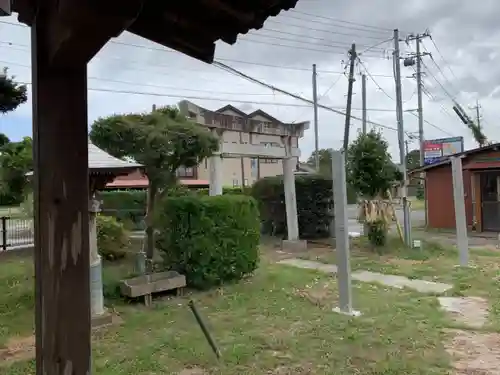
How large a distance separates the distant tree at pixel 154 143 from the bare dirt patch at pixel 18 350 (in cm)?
305

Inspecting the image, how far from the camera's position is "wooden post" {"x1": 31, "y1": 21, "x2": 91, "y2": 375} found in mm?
1965

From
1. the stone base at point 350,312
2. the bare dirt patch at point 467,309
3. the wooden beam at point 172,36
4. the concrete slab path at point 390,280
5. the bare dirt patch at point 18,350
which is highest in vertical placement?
the wooden beam at point 172,36

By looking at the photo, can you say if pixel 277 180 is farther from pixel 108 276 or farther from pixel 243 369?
pixel 243 369

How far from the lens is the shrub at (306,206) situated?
12.7 metres

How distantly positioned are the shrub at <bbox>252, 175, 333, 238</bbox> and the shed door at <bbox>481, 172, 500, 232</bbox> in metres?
5.36

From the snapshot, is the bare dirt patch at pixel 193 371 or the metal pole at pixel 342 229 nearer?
the bare dirt patch at pixel 193 371

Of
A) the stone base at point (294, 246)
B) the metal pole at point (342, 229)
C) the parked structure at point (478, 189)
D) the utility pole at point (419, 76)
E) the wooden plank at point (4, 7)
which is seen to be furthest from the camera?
the utility pole at point (419, 76)

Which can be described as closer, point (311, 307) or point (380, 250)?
point (311, 307)

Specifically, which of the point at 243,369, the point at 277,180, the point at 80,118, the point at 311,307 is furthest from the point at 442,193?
the point at 80,118

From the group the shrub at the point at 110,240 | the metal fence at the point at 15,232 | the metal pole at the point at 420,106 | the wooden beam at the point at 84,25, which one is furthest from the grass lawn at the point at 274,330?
the metal pole at the point at 420,106

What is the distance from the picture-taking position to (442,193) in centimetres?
1581

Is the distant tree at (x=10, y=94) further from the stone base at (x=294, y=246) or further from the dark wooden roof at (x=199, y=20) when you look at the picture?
the stone base at (x=294, y=246)

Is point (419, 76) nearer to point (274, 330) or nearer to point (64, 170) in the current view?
point (274, 330)

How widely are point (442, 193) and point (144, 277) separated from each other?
12488 mm
